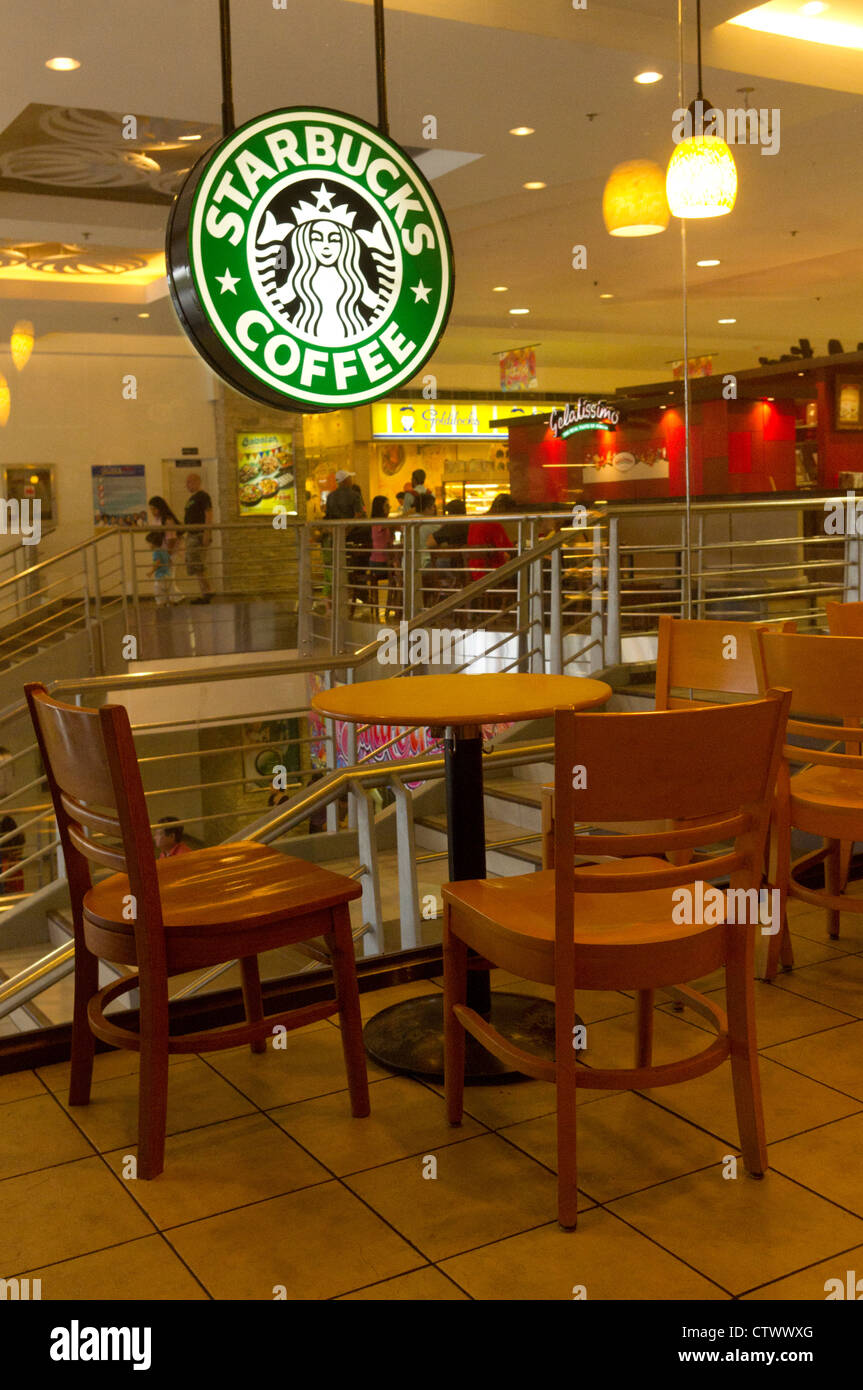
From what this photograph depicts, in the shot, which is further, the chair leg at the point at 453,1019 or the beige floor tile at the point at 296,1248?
the chair leg at the point at 453,1019

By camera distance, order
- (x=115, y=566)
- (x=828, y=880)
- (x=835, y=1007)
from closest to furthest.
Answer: (x=835, y=1007) → (x=828, y=880) → (x=115, y=566)

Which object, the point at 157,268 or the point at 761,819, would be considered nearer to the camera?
the point at 761,819

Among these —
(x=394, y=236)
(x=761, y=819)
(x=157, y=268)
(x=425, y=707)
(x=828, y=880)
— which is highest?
(x=157, y=268)

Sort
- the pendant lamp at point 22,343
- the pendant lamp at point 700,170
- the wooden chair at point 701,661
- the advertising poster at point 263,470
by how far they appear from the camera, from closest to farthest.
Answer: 1. the wooden chair at point 701,661
2. the pendant lamp at point 700,170
3. the advertising poster at point 263,470
4. the pendant lamp at point 22,343

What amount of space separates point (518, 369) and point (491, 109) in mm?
6607

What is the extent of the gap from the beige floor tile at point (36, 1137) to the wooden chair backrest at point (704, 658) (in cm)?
161

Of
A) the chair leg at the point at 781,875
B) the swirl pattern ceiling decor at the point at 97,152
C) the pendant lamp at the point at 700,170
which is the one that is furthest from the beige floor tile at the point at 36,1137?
the swirl pattern ceiling decor at the point at 97,152

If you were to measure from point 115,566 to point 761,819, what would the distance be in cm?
498

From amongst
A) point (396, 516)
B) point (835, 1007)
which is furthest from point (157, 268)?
point (835, 1007)

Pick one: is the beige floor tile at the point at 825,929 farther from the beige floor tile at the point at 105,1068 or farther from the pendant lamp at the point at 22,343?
the pendant lamp at the point at 22,343

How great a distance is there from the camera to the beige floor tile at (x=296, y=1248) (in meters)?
1.62

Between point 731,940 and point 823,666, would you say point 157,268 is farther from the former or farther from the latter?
point 731,940

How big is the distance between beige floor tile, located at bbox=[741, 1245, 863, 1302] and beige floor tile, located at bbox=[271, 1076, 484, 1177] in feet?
2.00

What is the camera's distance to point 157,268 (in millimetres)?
8211
